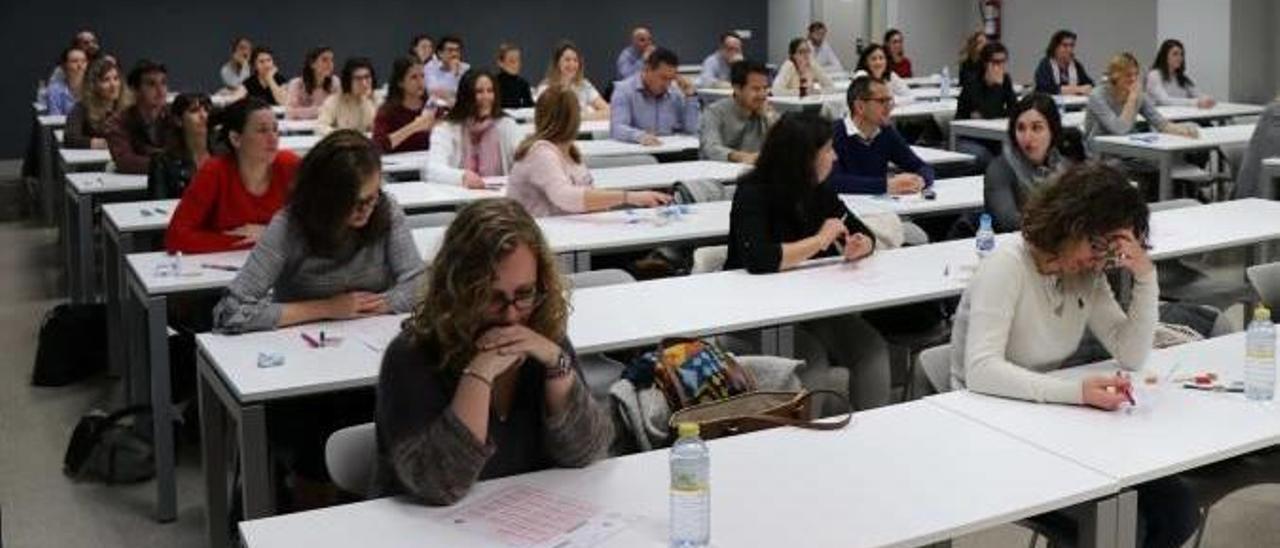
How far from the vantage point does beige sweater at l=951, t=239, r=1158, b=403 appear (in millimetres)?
3557

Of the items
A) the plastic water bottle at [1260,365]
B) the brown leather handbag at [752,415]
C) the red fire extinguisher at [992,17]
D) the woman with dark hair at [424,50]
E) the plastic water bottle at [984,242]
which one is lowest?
the brown leather handbag at [752,415]

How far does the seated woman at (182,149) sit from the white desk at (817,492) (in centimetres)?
408

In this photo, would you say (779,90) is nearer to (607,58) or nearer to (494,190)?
(607,58)

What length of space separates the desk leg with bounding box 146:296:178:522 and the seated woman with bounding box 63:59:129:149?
4712 millimetres

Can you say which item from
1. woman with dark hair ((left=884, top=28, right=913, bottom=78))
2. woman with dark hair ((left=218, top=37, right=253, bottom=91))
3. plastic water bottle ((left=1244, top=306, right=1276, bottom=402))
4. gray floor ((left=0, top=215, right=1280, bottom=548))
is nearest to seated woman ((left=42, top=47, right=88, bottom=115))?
woman with dark hair ((left=218, top=37, right=253, bottom=91))

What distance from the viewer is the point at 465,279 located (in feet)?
9.48

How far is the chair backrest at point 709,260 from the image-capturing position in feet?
17.6

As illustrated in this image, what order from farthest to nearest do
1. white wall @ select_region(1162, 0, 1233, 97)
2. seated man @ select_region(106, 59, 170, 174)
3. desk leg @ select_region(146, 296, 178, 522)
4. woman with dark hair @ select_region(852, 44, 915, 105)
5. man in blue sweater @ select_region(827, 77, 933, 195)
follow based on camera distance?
white wall @ select_region(1162, 0, 1233, 97) < woman with dark hair @ select_region(852, 44, 915, 105) < seated man @ select_region(106, 59, 170, 174) < man in blue sweater @ select_region(827, 77, 933, 195) < desk leg @ select_region(146, 296, 178, 522)

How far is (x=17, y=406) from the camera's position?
636 cm

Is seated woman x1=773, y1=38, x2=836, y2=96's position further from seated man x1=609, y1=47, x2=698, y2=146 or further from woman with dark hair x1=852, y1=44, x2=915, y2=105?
seated man x1=609, y1=47, x2=698, y2=146

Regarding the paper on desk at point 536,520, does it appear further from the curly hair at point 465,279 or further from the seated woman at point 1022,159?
the seated woman at point 1022,159

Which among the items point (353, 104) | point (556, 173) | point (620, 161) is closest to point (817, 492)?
point (556, 173)

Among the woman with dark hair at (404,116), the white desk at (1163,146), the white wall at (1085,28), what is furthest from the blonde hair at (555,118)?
the white wall at (1085,28)

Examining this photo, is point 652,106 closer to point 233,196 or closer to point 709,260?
point 709,260
